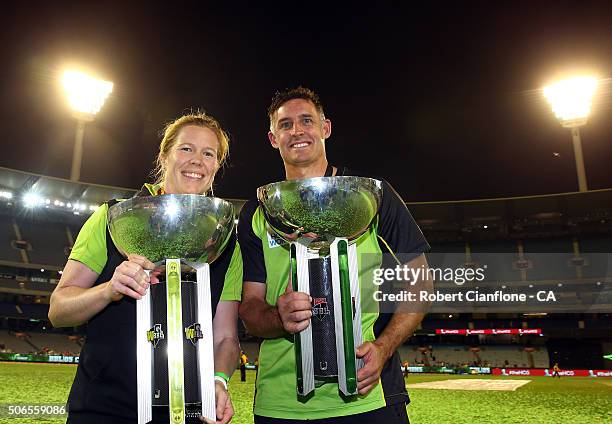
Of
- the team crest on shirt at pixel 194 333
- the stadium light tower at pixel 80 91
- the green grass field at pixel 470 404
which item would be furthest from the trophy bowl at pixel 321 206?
the stadium light tower at pixel 80 91

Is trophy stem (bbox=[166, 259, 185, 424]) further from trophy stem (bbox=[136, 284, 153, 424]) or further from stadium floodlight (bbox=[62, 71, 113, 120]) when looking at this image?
stadium floodlight (bbox=[62, 71, 113, 120])

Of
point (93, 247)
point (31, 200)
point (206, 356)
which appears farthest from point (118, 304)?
point (31, 200)

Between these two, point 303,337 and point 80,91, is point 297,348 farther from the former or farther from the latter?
point 80,91

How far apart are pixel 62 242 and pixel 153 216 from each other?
36044 mm

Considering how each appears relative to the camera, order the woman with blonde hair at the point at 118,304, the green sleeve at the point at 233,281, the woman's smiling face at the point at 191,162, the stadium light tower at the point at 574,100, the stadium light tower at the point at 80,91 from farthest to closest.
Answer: the stadium light tower at the point at 574,100, the stadium light tower at the point at 80,91, the green sleeve at the point at 233,281, the woman's smiling face at the point at 191,162, the woman with blonde hair at the point at 118,304

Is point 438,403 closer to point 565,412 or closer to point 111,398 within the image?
point 565,412

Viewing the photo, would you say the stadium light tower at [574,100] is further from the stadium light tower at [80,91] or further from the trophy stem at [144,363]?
the trophy stem at [144,363]

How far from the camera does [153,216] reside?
5.19 feet

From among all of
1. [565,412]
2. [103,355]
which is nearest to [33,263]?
[565,412]

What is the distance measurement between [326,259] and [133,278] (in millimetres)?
633

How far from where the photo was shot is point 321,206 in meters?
1.68

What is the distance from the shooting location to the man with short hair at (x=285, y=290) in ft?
6.98

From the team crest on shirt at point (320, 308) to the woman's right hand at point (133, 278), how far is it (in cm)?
55

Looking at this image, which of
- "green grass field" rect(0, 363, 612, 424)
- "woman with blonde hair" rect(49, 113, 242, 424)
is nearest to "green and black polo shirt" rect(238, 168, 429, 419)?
"woman with blonde hair" rect(49, 113, 242, 424)
